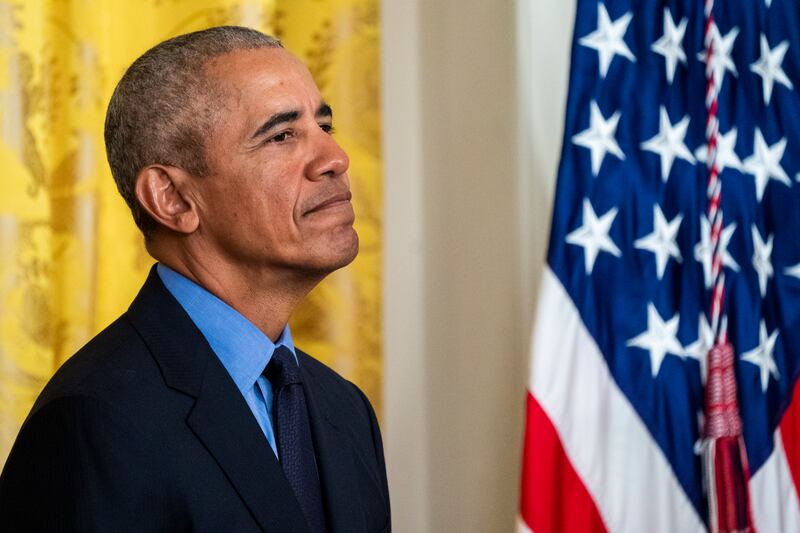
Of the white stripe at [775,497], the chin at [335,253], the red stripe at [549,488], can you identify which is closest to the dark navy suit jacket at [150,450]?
the chin at [335,253]

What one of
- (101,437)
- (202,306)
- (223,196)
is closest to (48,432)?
(101,437)

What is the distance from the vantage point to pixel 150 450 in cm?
123

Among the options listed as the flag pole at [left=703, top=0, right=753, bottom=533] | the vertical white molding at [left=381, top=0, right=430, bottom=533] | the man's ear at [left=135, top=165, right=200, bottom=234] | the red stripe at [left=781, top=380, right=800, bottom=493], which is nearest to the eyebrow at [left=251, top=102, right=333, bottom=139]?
the man's ear at [left=135, top=165, right=200, bottom=234]

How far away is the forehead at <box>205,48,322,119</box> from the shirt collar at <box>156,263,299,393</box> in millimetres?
278

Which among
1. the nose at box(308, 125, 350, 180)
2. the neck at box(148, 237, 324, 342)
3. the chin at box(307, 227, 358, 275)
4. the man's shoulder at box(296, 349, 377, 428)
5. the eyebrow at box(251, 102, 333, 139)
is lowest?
the man's shoulder at box(296, 349, 377, 428)

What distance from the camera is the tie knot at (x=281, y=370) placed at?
1468 mm

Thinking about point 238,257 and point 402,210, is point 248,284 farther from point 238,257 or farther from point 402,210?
point 402,210

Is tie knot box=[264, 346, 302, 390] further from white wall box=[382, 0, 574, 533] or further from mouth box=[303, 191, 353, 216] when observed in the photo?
white wall box=[382, 0, 574, 533]

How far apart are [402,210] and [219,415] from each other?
4.61 ft

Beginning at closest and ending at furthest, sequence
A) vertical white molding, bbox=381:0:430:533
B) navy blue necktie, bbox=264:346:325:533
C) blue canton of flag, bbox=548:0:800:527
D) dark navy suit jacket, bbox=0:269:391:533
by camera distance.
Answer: dark navy suit jacket, bbox=0:269:391:533, navy blue necktie, bbox=264:346:325:533, blue canton of flag, bbox=548:0:800:527, vertical white molding, bbox=381:0:430:533

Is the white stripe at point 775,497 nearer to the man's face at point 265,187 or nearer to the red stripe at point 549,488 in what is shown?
the red stripe at point 549,488

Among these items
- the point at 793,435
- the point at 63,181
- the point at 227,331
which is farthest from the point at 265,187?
the point at 793,435

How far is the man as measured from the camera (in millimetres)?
1324

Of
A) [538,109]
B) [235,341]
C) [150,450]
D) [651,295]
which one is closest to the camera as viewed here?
[150,450]
